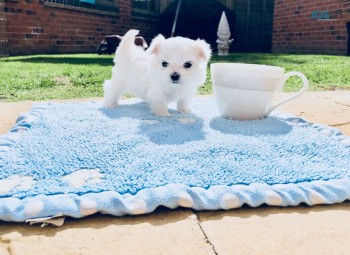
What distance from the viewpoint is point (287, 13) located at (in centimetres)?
846

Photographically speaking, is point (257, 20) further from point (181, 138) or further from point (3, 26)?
point (181, 138)

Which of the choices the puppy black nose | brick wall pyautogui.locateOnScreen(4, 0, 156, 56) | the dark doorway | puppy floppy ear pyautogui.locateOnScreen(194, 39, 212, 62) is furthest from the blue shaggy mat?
the dark doorway

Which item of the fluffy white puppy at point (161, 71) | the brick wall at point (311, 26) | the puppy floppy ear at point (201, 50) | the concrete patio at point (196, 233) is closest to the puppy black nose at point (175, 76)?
the fluffy white puppy at point (161, 71)

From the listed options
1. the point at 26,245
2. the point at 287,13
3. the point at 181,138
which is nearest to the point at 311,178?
the point at 181,138

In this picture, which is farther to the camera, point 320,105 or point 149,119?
point 320,105

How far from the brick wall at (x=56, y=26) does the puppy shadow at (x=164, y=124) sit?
5.60 meters

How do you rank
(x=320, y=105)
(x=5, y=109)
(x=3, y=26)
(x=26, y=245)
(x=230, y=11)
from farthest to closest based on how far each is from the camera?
(x=230, y=11)
(x=3, y=26)
(x=320, y=105)
(x=5, y=109)
(x=26, y=245)

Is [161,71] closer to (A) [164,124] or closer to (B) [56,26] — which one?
(A) [164,124]

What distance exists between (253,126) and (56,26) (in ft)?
23.4

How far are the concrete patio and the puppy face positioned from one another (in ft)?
3.83

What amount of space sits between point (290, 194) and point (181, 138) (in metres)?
0.62

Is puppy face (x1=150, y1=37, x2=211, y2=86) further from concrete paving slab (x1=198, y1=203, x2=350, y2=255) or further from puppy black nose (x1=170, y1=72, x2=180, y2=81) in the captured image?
concrete paving slab (x1=198, y1=203, x2=350, y2=255)

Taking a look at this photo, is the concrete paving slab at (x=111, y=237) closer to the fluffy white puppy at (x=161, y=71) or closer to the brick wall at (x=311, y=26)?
the fluffy white puppy at (x=161, y=71)

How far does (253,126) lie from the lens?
1737 millimetres
